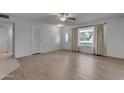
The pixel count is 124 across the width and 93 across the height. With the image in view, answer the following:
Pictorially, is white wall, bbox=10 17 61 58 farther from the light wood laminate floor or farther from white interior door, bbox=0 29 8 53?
white interior door, bbox=0 29 8 53

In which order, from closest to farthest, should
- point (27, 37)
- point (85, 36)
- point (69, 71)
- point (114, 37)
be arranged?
point (69, 71) → point (114, 37) → point (27, 37) → point (85, 36)

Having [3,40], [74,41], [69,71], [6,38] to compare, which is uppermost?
[6,38]

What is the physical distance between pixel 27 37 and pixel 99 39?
4456mm

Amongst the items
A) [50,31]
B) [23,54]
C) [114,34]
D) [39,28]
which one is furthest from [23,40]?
[114,34]

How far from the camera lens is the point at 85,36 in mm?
8359

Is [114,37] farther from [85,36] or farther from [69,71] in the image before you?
[69,71]

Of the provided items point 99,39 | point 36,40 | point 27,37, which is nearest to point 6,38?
point 36,40

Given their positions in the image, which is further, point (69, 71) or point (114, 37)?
point (114, 37)

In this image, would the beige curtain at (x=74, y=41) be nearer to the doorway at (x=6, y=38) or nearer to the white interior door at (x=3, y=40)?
the doorway at (x=6, y=38)

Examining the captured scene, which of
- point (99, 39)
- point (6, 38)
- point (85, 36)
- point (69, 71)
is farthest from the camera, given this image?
point (6, 38)

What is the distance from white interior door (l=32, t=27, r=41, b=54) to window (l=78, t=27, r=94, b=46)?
127 inches

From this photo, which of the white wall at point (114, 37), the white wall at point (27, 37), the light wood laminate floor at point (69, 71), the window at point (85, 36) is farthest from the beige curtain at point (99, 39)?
the white wall at point (27, 37)

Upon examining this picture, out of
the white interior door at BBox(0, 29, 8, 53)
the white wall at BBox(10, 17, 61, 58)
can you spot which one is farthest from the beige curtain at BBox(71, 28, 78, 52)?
the white interior door at BBox(0, 29, 8, 53)
